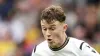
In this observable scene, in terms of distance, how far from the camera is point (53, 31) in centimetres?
553

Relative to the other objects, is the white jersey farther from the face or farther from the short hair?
the short hair

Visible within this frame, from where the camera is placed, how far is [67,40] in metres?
5.83

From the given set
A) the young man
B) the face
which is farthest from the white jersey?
the face

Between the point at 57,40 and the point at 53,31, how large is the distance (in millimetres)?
152

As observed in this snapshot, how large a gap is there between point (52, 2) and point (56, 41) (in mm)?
6388

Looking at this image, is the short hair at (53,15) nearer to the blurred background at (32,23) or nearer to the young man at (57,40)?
the young man at (57,40)

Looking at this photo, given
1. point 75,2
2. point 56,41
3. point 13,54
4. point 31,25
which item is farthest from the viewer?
point 75,2

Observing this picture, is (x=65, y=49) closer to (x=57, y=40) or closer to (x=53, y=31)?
(x=57, y=40)

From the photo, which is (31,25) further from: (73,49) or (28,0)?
(73,49)

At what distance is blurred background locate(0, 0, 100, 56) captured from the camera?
10.2m

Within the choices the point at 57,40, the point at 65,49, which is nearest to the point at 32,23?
the point at 65,49

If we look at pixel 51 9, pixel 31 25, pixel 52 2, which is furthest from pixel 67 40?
pixel 52 2

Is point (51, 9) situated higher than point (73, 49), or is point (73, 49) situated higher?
point (51, 9)

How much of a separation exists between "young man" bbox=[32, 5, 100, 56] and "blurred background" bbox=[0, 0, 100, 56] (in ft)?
13.4
